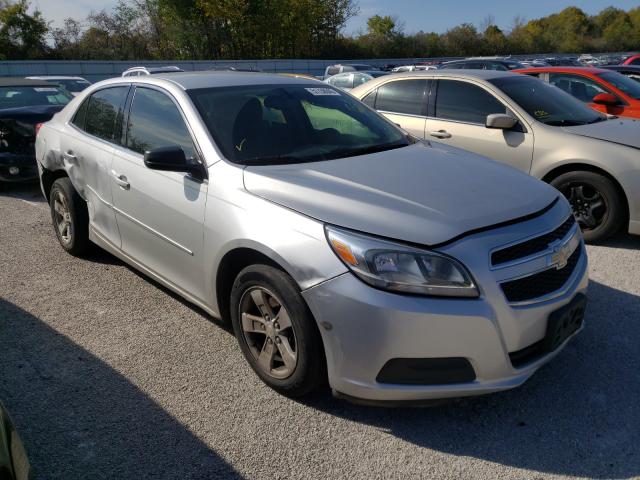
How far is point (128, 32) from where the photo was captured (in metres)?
38.3

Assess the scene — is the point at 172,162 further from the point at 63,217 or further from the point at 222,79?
the point at 63,217

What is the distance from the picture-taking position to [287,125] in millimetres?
3574

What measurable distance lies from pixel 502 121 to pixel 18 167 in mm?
6220

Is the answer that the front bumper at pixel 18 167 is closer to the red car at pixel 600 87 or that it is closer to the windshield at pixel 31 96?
the windshield at pixel 31 96

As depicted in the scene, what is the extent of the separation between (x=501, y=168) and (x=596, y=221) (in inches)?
94.4

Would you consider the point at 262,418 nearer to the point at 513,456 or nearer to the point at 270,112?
the point at 513,456

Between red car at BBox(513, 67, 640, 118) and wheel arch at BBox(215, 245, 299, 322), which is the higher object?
red car at BBox(513, 67, 640, 118)

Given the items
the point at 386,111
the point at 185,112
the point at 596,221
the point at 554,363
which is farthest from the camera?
the point at 386,111

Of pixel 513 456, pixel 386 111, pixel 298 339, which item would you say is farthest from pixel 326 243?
pixel 386 111

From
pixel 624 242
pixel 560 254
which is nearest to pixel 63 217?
pixel 560 254

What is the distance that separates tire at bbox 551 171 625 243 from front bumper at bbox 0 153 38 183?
6.61 meters

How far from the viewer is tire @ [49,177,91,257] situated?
459cm

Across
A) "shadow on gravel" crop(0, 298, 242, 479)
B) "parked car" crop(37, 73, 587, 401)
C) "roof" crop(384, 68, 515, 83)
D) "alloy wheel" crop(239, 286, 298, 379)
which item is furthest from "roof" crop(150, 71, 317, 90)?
"roof" crop(384, 68, 515, 83)

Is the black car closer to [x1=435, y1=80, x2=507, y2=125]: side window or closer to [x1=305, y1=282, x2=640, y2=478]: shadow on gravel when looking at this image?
[x1=435, y1=80, x2=507, y2=125]: side window
